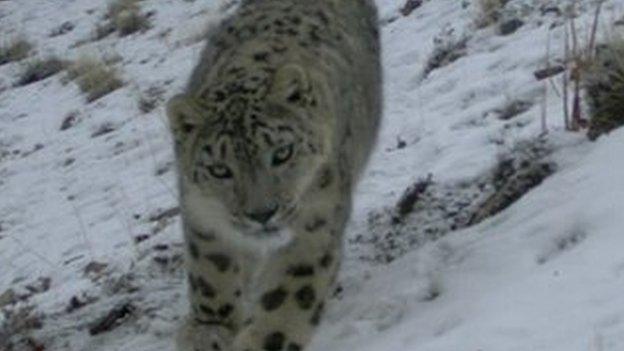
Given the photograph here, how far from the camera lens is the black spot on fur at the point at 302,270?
5922 mm

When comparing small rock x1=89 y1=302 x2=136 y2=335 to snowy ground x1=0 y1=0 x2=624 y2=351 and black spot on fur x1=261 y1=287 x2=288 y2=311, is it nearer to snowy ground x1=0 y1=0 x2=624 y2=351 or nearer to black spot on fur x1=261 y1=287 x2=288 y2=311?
snowy ground x1=0 y1=0 x2=624 y2=351

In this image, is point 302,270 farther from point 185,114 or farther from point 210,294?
point 185,114

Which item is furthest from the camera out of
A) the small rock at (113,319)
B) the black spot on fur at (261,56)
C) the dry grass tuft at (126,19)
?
the dry grass tuft at (126,19)

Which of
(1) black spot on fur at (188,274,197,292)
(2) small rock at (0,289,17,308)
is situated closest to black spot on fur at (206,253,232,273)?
(1) black spot on fur at (188,274,197,292)

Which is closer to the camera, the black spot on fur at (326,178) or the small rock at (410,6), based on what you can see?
the black spot on fur at (326,178)

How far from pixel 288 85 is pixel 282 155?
0.29 m

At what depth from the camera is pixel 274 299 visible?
5965 mm

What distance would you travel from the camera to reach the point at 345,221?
6.16 meters

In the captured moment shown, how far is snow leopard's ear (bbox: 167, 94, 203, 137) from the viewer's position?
582 cm

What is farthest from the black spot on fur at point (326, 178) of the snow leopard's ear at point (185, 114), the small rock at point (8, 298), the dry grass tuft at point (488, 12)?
the dry grass tuft at point (488, 12)

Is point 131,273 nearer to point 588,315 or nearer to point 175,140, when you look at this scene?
point 175,140

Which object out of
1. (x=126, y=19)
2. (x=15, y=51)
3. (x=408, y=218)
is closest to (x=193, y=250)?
(x=408, y=218)

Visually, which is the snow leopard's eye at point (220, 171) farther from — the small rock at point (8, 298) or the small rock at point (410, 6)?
the small rock at point (410, 6)

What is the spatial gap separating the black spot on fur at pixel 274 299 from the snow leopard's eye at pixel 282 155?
554 millimetres
